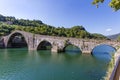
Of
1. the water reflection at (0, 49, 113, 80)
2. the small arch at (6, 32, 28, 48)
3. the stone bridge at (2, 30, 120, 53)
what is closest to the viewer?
the water reflection at (0, 49, 113, 80)

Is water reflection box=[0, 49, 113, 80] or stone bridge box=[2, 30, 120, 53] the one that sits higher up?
stone bridge box=[2, 30, 120, 53]

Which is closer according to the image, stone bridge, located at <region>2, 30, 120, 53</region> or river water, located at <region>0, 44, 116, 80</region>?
river water, located at <region>0, 44, 116, 80</region>

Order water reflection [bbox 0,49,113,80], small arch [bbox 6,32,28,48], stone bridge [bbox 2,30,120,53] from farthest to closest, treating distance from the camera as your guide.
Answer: small arch [bbox 6,32,28,48]
stone bridge [bbox 2,30,120,53]
water reflection [bbox 0,49,113,80]

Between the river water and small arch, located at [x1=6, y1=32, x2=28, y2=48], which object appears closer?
the river water

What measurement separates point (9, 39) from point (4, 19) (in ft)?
281

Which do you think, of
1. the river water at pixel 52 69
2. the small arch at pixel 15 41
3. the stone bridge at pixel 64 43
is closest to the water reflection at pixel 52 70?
the river water at pixel 52 69

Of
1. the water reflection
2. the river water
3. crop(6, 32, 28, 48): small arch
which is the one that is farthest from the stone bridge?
the water reflection

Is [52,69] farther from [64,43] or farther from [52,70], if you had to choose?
[64,43]

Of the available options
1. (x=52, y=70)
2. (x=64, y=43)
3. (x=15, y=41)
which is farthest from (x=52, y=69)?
(x=15, y=41)

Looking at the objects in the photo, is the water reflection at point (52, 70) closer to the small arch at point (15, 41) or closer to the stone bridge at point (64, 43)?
the stone bridge at point (64, 43)

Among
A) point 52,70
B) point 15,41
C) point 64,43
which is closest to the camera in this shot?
point 52,70

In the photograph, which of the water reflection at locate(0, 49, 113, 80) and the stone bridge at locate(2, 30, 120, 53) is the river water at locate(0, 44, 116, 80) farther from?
the stone bridge at locate(2, 30, 120, 53)

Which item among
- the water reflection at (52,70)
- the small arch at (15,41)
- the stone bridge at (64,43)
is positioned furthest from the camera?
the small arch at (15,41)

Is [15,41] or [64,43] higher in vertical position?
[15,41]
